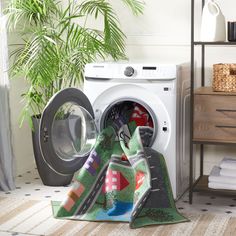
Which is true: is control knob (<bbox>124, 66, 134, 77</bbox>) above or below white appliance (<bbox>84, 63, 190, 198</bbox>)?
above

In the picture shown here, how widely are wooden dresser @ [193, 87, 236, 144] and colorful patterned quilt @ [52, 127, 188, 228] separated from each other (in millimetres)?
318

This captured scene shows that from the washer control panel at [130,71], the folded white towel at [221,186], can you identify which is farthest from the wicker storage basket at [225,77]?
the folded white towel at [221,186]

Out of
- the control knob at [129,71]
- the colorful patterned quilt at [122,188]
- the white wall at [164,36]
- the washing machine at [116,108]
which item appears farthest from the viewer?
the white wall at [164,36]

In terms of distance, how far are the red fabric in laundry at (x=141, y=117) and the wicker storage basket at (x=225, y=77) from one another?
1.56 feet

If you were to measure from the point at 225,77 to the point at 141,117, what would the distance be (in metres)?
0.60

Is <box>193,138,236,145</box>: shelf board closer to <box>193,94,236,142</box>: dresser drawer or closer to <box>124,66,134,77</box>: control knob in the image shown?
<box>193,94,236,142</box>: dresser drawer

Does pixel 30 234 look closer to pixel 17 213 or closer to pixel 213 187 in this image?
pixel 17 213

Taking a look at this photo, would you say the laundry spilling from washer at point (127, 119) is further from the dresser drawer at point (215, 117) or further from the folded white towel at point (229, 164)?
the folded white towel at point (229, 164)

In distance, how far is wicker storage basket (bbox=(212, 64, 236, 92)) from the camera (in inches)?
142

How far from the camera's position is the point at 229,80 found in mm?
3623

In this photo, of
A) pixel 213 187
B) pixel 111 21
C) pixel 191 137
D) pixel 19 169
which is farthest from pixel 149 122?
pixel 19 169

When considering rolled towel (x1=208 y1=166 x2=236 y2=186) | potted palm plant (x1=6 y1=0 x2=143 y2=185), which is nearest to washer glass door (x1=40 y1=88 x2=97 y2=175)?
potted palm plant (x1=6 y1=0 x2=143 y2=185)

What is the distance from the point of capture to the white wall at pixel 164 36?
4156 millimetres

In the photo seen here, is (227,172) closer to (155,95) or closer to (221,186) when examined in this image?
(221,186)
